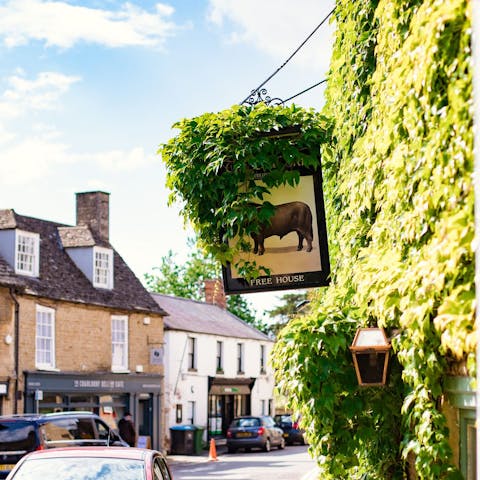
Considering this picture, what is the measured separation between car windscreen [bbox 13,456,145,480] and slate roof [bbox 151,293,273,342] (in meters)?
32.2

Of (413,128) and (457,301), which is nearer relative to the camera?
(457,301)

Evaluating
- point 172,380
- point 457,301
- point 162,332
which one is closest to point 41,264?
point 162,332

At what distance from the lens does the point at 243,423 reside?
43062mm

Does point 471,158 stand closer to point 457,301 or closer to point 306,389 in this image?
point 457,301

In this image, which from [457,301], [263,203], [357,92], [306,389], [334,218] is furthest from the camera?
[334,218]

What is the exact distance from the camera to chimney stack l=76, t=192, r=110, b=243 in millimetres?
40688

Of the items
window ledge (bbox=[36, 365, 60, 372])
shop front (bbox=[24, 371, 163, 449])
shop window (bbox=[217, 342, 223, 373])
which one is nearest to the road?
shop front (bbox=[24, 371, 163, 449])

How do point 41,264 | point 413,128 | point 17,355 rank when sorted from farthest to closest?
1. point 41,264
2. point 17,355
3. point 413,128

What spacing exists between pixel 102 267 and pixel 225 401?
1386 cm

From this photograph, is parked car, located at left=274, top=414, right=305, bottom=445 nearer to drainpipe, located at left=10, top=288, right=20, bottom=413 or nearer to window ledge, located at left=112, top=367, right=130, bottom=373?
window ledge, located at left=112, top=367, right=130, bottom=373

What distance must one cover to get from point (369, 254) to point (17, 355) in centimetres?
2577

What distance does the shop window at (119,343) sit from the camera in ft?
127

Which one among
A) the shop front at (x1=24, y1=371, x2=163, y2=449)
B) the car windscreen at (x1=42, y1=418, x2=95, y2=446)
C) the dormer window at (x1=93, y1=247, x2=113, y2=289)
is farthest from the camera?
the dormer window at (x1=93, y1=247, x2=113, y2=289)

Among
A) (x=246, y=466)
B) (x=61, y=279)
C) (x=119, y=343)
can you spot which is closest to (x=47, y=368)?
(x=61, y=279)
